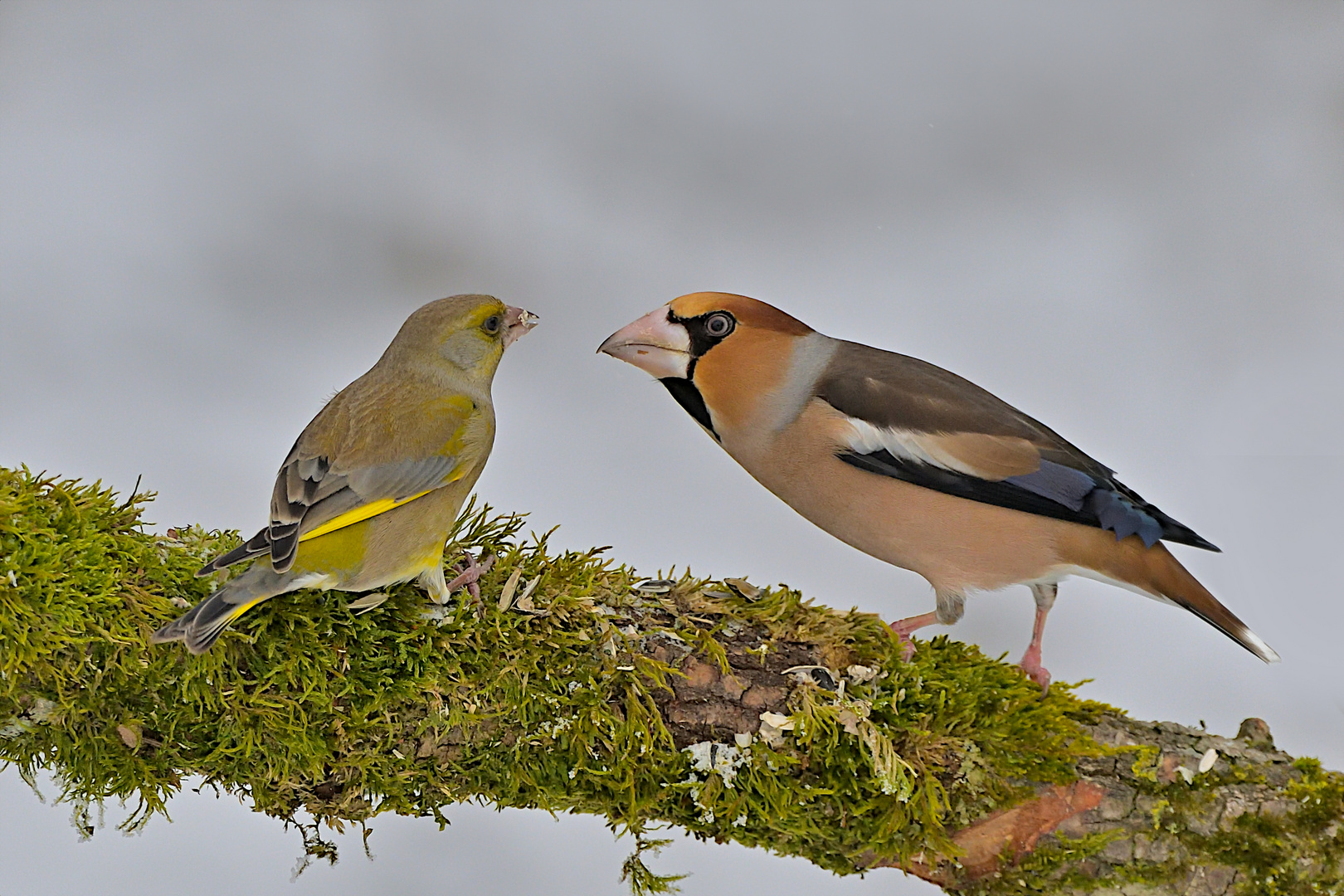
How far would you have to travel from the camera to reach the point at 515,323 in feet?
8.05

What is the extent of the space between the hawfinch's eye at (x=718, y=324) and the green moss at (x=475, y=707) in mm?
578

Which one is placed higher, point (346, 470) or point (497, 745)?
point (346, 470)

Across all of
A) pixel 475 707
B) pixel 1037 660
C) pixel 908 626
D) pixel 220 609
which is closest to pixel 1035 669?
pixel 1037 660

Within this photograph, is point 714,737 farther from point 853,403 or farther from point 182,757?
point 182,757

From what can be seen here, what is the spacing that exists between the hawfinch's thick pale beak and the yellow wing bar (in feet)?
2.10

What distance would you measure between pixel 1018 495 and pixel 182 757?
1731 mm

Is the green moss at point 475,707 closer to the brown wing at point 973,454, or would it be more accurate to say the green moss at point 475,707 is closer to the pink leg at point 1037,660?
the pink leg at point 1037,660

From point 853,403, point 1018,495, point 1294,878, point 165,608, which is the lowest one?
point 1294,878

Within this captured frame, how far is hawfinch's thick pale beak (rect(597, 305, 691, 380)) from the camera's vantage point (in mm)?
2494

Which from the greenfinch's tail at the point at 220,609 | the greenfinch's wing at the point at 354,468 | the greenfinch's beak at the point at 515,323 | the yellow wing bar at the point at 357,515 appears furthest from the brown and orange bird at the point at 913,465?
the greenfinch's tail at the point at 220,609

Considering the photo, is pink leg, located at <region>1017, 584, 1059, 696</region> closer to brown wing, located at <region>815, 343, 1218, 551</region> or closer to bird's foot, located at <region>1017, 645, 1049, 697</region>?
bird's foot, located at <region>1017, 645, 1049, 697</region>

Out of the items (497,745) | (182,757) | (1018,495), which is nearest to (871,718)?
(1018,495)

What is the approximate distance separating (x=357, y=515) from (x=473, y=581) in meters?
0.31

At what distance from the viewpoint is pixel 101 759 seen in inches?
79.0
